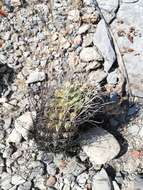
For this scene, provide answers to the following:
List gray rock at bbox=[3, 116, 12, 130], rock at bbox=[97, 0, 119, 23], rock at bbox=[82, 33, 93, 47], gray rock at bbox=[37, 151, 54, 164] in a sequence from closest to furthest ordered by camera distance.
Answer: gray rock at bbox=[37, 151, 54, 164], gray rock at bbox=[3, 116, 12, 130], rock at bbox=[82, 33, 93, 47], rock at bbox=[97, 0, 119, 23]

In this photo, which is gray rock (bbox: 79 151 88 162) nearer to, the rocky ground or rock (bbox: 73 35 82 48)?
the rocky ground

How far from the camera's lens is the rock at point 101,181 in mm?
3564

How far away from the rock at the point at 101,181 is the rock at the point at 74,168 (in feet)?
0.40

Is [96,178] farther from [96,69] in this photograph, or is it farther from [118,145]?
[96,69]

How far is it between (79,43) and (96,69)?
1.01 feet

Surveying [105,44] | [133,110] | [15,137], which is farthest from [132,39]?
[15,137]

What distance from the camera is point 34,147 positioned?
12.6 ft

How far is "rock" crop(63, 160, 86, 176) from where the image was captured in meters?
3.69

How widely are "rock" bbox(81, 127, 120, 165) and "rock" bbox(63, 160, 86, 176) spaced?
10 cm

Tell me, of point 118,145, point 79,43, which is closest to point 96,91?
point 118,145

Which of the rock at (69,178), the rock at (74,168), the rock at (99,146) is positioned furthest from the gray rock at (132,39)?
the rock at (69,178)

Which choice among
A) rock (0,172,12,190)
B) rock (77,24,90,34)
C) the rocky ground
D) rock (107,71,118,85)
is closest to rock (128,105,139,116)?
the rocky ground

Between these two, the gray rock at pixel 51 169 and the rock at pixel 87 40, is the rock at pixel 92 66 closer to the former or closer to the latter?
the rock at pixel 87 40

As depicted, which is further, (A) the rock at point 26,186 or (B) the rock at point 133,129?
(B) the rock at point 133,129
